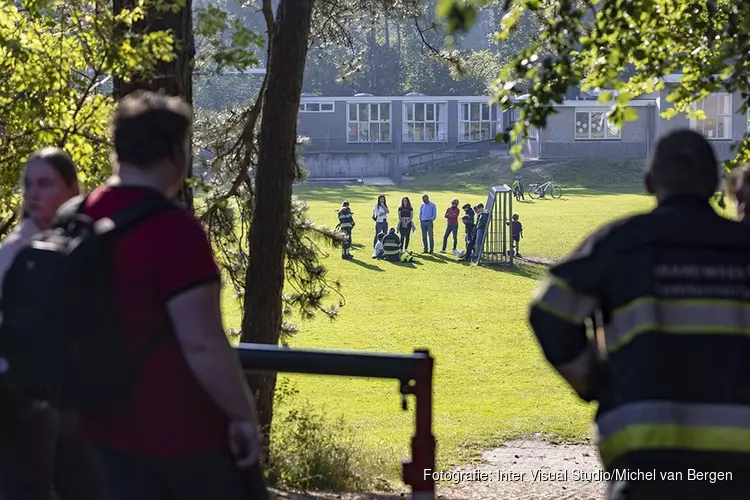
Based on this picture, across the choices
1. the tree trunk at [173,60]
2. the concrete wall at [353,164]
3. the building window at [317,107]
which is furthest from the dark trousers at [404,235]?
the building window at [317,107]

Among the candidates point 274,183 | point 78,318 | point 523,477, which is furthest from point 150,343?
point 523,477

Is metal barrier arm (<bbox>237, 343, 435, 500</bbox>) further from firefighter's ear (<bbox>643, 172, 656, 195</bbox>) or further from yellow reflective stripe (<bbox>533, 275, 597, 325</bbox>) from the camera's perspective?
firefighter's ear (<bbox>643, 172, 656, 195</bbox>)

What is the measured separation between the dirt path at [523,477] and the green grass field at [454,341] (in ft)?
1.69

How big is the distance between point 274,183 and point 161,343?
8.75 metres

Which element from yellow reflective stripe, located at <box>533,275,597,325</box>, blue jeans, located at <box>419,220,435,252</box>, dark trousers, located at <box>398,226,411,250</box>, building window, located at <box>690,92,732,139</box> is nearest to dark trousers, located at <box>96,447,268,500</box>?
yellow reflective stripe, located at <box>533,275,597,325</box>

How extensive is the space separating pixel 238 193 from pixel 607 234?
31.6 feet

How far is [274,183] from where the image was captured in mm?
11414

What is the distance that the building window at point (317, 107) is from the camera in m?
72.4

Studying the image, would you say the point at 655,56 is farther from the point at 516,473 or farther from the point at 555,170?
the point at 555,170

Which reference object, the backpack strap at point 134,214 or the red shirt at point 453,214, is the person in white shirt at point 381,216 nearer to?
the red shirt at point 453,214

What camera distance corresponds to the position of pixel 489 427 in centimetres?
1495

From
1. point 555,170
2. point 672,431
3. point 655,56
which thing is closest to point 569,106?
point 555,170

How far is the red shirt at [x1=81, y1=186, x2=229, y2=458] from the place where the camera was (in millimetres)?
2691

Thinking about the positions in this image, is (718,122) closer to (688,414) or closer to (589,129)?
(589,129)
